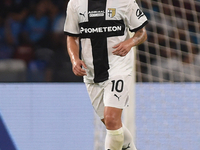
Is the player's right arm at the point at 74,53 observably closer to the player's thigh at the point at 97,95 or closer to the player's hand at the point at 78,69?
the player's hand at the point at 78,69

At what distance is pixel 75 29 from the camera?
3174mm

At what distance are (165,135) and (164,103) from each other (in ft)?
1.26

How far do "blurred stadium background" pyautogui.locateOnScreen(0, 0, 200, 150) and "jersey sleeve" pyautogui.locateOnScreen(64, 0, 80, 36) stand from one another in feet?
5.62

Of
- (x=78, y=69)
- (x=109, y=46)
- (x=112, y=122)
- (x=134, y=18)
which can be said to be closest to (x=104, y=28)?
(x=109, y=46)

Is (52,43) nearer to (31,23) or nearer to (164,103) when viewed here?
(31,23)

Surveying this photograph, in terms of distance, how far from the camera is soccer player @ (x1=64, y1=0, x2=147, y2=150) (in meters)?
2.96

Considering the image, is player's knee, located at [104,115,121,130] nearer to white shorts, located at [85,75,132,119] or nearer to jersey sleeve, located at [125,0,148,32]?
white shorts, located at [85,75,132,119]

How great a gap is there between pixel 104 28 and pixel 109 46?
139mm

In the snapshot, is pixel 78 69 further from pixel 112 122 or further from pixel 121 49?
pixel 112 122

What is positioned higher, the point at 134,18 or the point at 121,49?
the point at 134,18

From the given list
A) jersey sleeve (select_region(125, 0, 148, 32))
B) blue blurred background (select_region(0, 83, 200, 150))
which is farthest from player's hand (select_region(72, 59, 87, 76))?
blue blurred background (select_region(0, 83, 200, 150))

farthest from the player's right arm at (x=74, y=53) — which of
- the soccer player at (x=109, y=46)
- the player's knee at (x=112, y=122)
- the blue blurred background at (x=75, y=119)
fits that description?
the blue blurred background at (x=75, y=119)

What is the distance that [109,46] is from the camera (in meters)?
3.05

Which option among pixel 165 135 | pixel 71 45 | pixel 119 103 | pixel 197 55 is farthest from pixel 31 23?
pixel 119 103
